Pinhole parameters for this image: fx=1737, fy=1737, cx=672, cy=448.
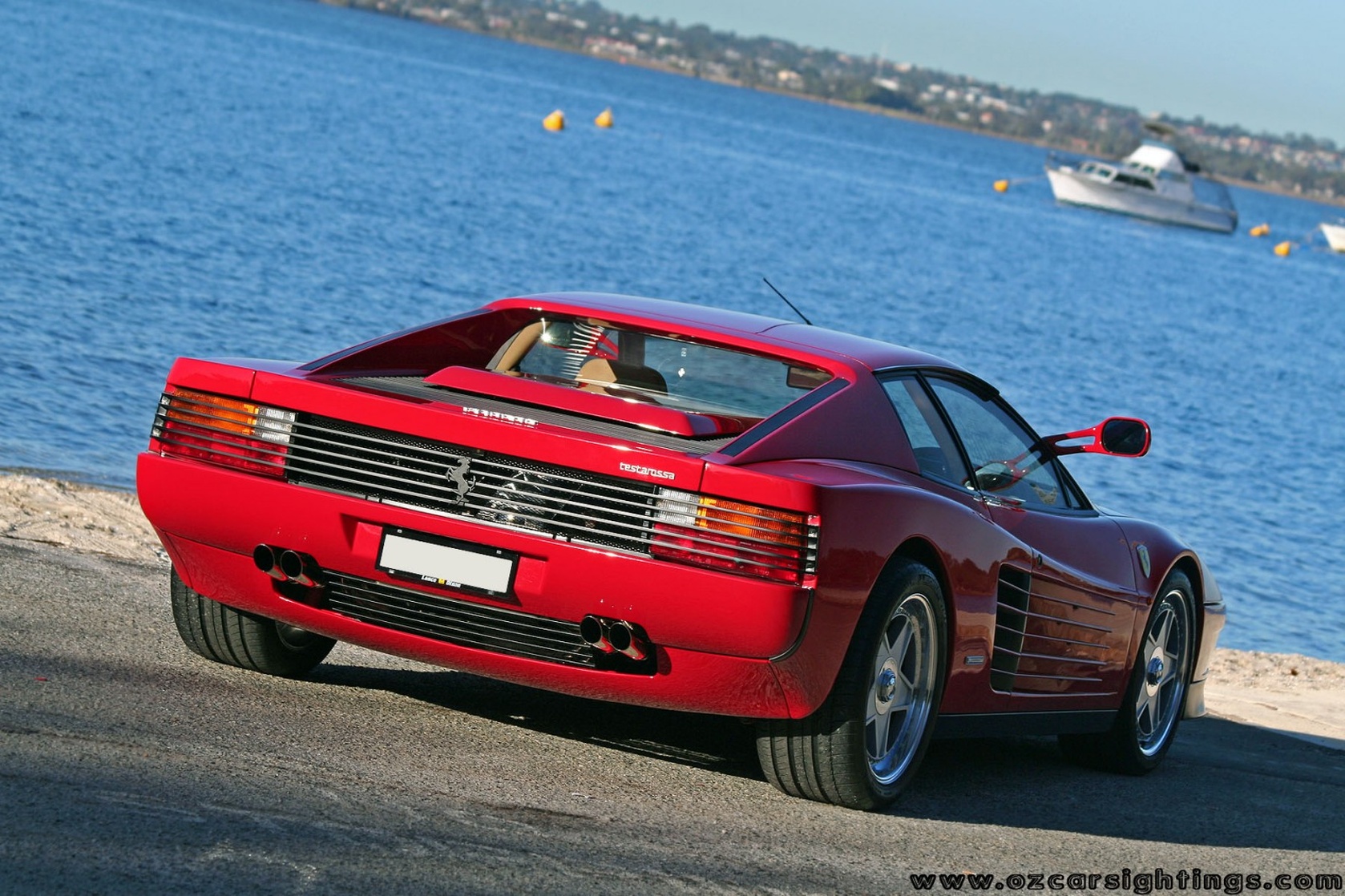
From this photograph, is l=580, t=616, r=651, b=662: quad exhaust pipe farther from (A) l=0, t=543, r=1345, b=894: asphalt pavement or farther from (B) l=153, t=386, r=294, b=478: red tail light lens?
(B) l=153, t=386, r=294, b=478: red tail light lens

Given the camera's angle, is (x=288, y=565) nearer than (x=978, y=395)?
Yes

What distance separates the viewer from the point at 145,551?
26.1 ft

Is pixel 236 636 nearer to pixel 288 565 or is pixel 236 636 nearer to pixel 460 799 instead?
pixel 288 565

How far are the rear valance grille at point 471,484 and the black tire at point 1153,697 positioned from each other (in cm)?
275

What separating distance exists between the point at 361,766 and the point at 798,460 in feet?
4.67

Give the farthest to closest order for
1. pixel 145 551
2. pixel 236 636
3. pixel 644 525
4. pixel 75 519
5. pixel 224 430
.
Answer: pixel 75 519
pixel 145 551
pixel 236 636
pixel 224 430
pixel 644 525

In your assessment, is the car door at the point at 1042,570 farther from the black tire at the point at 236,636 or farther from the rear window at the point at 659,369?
the black tire at the point at 236,636

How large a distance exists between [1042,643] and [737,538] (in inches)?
70.0

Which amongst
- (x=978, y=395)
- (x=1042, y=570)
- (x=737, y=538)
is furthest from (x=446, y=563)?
(x=978, y=395)

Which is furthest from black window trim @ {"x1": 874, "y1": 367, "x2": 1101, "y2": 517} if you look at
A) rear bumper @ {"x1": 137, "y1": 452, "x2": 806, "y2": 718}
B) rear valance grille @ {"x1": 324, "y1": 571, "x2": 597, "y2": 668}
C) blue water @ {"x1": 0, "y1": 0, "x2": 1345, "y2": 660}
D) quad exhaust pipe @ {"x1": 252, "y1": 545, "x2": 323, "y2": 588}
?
blue water @ {"x1": 0, "y1": 0, "x2": 1345, "y2": 660}

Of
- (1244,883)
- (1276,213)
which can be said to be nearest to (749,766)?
(1244,883)

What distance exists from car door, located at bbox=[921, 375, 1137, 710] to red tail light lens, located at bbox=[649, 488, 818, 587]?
1.25 m

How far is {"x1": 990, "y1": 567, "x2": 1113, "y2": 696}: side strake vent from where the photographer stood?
5.55 metres

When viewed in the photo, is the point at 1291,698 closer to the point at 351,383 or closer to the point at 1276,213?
the point at 351,383
